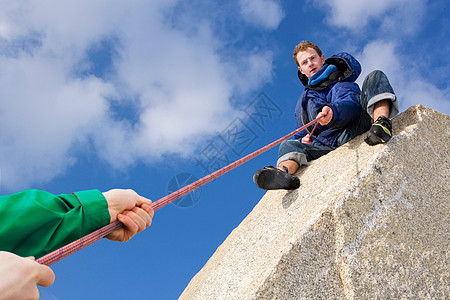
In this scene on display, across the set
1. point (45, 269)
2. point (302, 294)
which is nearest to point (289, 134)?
point (302, 294)

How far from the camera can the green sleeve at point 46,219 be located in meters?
1.39

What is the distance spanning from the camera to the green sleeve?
1.39 meters

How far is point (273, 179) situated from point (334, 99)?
46.5 inches

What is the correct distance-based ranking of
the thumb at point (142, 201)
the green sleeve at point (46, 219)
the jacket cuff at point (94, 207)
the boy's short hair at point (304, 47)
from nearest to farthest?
the green sleeve at point (46, 219), the jacket cuff at point (94, 207), the thumb at point (142, 201), the boy's short hair at point (304, 47)

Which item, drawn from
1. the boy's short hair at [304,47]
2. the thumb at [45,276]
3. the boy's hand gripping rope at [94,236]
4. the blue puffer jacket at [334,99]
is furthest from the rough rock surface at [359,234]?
the boy's short hair at [304,47]

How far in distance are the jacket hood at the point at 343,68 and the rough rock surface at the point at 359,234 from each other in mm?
823

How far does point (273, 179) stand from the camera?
2.83m

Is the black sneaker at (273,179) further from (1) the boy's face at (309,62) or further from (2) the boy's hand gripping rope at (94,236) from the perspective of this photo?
(1) the boy's face at (309,62)

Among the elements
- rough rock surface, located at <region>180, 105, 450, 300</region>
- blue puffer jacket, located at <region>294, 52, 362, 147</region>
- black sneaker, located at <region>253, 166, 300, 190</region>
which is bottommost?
rough rock surface, located at <region>180, 105, 450, 300</region>

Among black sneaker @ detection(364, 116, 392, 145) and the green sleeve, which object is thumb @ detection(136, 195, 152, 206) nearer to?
the green sleeve

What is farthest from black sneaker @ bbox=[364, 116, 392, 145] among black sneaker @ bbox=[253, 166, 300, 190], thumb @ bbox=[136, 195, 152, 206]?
thumb @ bbox=[136, 195, 152, 206]

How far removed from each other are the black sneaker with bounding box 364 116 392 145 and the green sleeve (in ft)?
6.40

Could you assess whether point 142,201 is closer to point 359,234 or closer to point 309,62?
point 359,234

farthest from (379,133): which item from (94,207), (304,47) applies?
(94,207)
